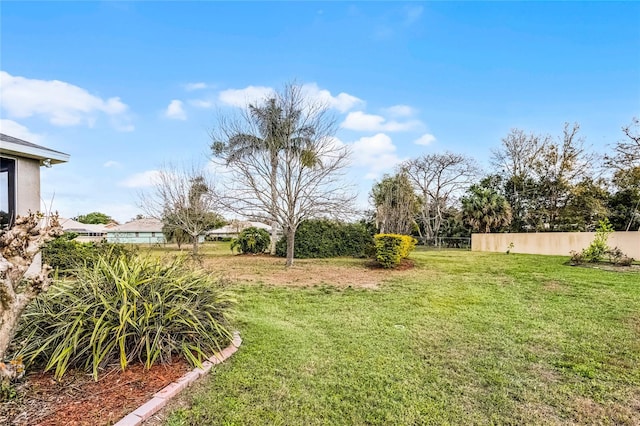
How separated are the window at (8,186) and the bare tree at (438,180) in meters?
21.2

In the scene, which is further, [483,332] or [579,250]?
[579,250]

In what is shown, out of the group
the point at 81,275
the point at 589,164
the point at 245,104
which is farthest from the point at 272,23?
the point at 589,164

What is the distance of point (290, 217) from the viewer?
38.7ft

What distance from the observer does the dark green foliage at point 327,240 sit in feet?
51.5

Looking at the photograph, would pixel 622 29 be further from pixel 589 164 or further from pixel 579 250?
pixel 589 164

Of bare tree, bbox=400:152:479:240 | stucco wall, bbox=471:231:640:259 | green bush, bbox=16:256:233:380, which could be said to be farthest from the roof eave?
bare tree, bbox=400:152:479:240

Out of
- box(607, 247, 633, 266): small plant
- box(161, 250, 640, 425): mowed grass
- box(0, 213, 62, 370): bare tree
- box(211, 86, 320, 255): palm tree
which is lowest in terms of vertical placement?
box(161, 250, 640, 425): mowed grass

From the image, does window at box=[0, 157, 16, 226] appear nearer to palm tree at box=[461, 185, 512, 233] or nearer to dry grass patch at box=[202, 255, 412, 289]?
dry grass patch at box=[202, 255, 412, 289]

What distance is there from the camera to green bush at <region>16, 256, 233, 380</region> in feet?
9.53

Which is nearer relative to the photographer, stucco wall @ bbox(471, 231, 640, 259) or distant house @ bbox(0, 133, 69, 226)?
distant house @ bbox(0, 133, 69, 226)

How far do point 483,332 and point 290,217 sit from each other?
26.7 feet

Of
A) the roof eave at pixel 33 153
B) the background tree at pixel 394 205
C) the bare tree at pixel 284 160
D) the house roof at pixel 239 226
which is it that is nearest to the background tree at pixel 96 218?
the house roof at pixel 239 226

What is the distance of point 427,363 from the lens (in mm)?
3408

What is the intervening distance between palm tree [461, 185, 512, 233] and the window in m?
20.8
